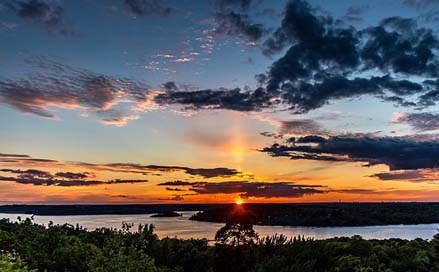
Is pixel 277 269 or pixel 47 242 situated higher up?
pixel 47 242

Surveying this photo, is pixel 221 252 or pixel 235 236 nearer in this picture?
pixel 221 252

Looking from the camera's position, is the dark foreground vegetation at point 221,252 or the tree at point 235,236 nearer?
the dark foreground vegetation at point 221,252

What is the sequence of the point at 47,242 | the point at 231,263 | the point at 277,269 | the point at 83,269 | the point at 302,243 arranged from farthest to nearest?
the point at 231,263, the point at 302,243, the point at 277,269, the point at 47,242, the point at 83,269

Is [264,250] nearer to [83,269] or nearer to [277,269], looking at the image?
[277,269]

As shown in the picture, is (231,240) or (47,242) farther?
(231,240)

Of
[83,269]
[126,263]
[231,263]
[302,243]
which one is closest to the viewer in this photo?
[126,263]

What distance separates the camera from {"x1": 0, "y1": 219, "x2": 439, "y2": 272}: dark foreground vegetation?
1118 inches

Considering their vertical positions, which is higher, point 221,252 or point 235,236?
point 235,236

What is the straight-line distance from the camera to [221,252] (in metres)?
58.4

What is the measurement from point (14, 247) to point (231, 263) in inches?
1350

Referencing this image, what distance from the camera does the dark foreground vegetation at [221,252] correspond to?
93.1 ft

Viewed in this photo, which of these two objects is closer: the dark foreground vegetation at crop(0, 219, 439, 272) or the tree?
the dark foreground vegetation at crop(0, 219, 439, 272)

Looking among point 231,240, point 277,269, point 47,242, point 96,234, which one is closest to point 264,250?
point 231,240

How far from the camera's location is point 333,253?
56438mm
